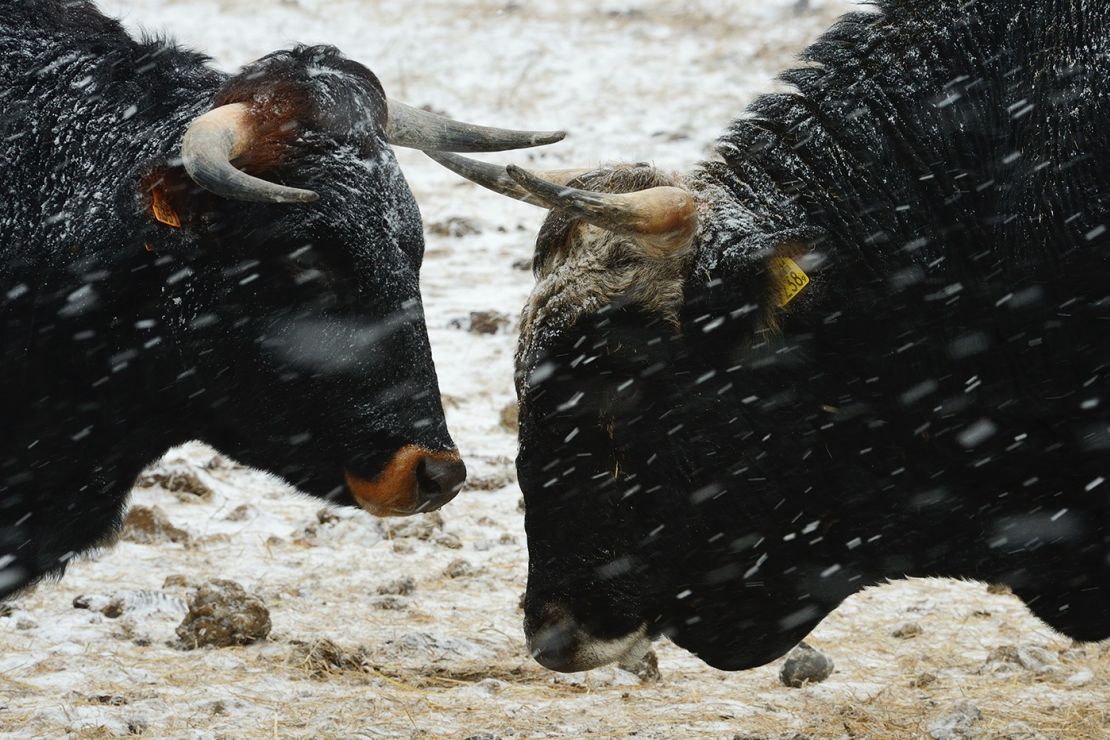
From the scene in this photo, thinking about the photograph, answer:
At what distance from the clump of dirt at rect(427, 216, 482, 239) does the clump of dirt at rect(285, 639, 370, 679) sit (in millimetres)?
7039

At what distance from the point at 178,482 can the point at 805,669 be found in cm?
368

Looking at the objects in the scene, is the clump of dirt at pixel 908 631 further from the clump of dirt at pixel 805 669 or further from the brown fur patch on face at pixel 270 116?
the brown fur patch on face at pixel 270 116

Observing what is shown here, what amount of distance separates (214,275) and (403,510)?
0.95 meters

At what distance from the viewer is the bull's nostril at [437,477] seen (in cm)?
412

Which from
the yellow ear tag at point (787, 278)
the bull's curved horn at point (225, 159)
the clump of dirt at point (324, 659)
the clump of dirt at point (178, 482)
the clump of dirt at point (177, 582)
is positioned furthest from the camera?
the clump of dirt at point (178, 482)

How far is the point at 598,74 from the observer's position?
17812 mm

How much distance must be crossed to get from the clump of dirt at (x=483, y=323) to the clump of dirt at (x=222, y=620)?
435 centimetres

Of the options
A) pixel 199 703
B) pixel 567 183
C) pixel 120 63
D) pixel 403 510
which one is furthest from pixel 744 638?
pixel 120 63

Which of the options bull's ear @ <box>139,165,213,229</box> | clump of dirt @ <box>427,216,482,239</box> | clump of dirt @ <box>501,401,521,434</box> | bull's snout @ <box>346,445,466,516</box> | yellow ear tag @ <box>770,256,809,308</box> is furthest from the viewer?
clump of dirt @ <box>427,216,482,239</box>

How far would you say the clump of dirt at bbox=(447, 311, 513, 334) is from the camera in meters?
9.70

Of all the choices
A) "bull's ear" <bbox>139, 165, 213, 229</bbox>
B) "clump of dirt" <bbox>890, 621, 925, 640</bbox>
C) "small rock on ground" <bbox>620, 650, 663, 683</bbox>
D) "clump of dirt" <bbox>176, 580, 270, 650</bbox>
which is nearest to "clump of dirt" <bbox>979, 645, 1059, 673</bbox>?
"clump of dirt" <bbox>890, 621, 925, 640</bbox>

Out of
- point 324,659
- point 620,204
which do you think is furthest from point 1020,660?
point 620,204

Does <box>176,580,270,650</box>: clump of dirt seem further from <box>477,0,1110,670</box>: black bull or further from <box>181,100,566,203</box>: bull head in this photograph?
<box>181,100,566,203</box>: bull head

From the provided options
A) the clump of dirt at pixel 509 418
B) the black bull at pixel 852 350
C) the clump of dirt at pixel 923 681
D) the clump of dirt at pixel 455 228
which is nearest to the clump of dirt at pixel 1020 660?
the clump of dirt at pixel 923 681
